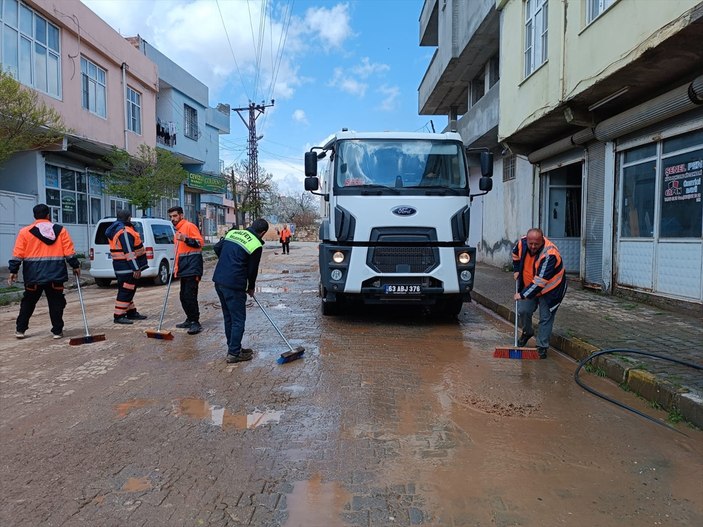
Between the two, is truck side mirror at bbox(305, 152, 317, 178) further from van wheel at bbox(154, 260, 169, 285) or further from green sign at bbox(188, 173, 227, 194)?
green sign at bbox(188, 173, 227, 194)

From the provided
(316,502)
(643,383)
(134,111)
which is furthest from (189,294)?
(134,111)

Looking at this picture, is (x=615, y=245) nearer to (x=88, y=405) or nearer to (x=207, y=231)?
(x=88, y=405)

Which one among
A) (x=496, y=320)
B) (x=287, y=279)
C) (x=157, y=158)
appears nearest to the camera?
(x=496, y=320)

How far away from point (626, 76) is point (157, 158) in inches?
703

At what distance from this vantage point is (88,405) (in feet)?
15.5

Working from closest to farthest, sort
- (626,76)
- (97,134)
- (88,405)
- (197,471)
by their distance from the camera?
1. (197,471)
2. (88,405)
3. (626,76)
4. (97,134)

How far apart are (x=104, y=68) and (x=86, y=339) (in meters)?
17.1

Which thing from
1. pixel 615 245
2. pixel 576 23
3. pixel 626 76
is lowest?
pixel 615 245

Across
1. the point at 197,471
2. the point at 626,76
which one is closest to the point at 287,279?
the point at 626,76

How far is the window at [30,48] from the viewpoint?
1501cm

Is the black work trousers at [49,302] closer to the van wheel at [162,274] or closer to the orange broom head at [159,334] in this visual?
the orange broom head at [159,334]

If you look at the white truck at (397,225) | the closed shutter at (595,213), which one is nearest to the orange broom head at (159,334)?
the white truck at (397,225)

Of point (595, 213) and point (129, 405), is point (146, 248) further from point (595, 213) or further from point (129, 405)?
point (595, 213)

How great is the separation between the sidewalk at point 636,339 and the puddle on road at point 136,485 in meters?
4.22
